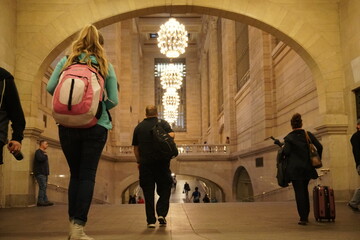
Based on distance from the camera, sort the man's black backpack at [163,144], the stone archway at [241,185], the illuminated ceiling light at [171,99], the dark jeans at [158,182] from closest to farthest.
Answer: the man's black backpack at [163,144] < the dark jeans at [158,182] < the stone archway at [241,185] < the illuminated ceiling light at [171,99]

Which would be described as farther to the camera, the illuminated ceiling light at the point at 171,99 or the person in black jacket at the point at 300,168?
the illuminated ceiling light at the point at 171,99

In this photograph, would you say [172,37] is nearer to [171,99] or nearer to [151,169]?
[171,99]

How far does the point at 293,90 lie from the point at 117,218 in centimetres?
899

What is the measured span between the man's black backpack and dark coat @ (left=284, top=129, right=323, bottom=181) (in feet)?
4.50

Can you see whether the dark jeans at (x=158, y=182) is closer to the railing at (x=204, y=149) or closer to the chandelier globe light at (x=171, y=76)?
the railing at (x=204, y=149)

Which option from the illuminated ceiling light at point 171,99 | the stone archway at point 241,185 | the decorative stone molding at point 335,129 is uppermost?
the illuminated ceiling light at point 171,99

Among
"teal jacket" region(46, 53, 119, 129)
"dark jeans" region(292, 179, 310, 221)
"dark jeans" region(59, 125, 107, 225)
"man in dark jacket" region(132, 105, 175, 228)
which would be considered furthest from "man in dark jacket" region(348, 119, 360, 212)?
"dark jeans" region(59, 125, 107, 225)

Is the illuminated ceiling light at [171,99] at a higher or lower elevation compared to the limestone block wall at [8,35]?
higher

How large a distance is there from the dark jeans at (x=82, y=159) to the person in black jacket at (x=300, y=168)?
2.64m

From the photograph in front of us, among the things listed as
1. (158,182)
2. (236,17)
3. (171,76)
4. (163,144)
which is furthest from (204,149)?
(163,144)

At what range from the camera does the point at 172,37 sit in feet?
60.1

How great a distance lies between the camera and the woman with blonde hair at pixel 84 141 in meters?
3.12

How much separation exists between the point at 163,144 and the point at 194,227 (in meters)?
0.95

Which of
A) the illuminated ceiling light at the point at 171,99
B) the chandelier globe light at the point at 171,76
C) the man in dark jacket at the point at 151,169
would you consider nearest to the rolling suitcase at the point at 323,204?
the man in dark jacket at the point at 151,169
